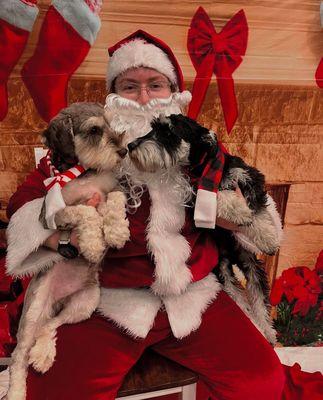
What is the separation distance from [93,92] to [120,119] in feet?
1.77

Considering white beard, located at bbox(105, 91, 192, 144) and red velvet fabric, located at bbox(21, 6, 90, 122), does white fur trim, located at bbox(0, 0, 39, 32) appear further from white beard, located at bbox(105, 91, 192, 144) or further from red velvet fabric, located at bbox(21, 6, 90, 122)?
white beard, located at bbox(105, 91, 192, 144)

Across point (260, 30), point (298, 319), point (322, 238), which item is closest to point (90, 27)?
point (260, 30)

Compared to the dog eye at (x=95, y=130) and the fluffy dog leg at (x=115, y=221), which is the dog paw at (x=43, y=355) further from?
the dog eye at (x=95, y=130)

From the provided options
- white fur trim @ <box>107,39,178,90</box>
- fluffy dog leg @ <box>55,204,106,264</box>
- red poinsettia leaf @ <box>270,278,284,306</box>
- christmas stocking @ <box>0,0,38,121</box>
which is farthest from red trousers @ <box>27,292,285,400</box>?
christmas stocking @ <box>0,0,38,121</box>

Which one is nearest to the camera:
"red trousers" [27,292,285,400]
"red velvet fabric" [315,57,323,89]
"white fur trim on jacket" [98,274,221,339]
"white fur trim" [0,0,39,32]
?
"red trousers" [27,292,285,400]

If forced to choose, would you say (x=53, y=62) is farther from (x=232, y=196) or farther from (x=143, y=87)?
(x=232, y=196)

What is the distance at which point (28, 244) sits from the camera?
1.21 meters

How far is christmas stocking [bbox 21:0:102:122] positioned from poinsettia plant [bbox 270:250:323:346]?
1.52 m

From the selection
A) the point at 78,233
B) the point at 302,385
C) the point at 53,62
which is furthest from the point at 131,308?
the point at 53,62

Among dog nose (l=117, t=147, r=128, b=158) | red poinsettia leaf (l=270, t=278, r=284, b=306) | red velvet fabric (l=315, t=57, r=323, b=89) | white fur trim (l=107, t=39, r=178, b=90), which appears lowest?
red poinsettia leaf (l=270, t=278, r=284, b=306)

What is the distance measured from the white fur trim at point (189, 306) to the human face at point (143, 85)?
66 cm

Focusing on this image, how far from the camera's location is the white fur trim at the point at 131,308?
119 centimetres

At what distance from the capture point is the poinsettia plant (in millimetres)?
2145

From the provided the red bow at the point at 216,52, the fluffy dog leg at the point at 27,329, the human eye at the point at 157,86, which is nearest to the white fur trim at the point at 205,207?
the human eye at the point at 157,86
